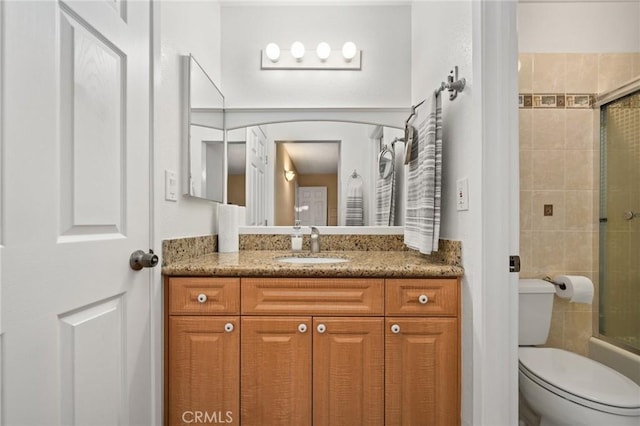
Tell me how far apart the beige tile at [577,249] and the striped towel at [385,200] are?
108cm

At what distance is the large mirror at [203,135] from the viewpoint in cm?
156

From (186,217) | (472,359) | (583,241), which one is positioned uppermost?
(186,217)

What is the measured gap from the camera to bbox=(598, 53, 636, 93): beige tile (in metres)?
2.06

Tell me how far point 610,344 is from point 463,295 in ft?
4.61

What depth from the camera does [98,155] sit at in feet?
3.14

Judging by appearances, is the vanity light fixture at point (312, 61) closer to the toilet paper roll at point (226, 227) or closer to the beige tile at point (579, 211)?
the toilet paper roll at point (226, 227)

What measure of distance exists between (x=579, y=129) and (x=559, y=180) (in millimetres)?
333

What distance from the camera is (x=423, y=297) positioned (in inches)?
52.0

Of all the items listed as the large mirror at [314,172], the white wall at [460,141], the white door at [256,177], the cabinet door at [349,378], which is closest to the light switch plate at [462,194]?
the white wall at [460,141]

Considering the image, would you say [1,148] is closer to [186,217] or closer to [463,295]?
[186,217]

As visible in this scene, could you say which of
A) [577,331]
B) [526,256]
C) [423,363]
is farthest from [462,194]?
[577,331]

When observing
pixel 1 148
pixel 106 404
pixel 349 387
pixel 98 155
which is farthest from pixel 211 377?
pixel 1 148

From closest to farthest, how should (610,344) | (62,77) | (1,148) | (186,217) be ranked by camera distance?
(1,148) < (62,77) < (186,217) < (610,344)

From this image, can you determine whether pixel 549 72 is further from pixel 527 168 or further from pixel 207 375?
pixel 207 375
